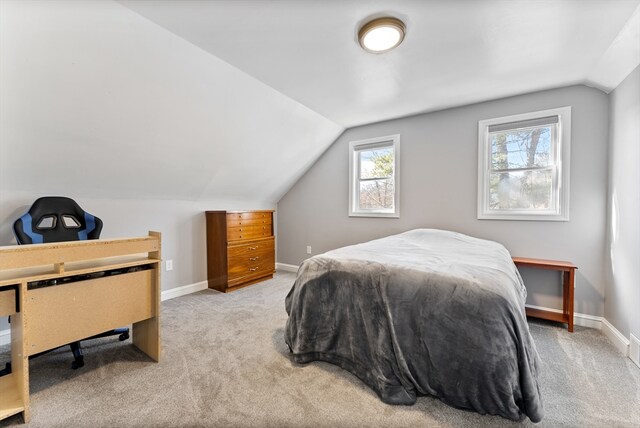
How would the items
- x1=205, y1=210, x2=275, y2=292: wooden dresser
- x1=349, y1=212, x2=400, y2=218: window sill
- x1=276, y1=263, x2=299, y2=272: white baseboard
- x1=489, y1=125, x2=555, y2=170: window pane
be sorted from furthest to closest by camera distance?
1. x1=276, y1=263, x2=299, y2=272: white baseboard
2. x1=349, y1=212, x2=400, y2=218: window sill
3. x1=205, y1=210, x2=275, y2=292: wooden dresser
4. x1=489, y1=125, x2=555, y2=170: window pane

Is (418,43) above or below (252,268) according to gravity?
above

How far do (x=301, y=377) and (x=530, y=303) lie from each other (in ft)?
8.51

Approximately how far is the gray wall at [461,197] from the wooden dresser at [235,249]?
0.86m

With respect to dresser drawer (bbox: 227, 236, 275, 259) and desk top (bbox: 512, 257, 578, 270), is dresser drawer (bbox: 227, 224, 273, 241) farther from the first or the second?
desk top (bbox: 512, 257, 578, 270)

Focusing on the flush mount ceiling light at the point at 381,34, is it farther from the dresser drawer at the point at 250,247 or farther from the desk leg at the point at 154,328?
the dresser drawer at the point at 250,247

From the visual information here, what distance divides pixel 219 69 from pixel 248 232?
6.87 feet

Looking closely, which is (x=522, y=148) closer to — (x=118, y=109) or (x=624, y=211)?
(x=624, y=211)

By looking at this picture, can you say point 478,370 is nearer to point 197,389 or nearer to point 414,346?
point 414,346

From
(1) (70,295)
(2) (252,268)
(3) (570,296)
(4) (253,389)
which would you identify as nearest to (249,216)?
(2) (252,268)

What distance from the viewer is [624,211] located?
216cm

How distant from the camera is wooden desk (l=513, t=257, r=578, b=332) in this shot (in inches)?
95.3

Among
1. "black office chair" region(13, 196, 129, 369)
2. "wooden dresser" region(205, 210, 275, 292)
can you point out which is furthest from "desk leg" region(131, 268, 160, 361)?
"wooden dresser" region(205, 210, 275, 292)

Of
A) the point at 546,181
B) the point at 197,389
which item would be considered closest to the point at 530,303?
the point at 546,181

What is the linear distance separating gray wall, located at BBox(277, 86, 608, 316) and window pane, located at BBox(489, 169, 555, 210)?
0.19 metres
